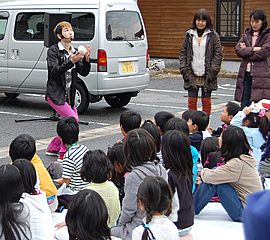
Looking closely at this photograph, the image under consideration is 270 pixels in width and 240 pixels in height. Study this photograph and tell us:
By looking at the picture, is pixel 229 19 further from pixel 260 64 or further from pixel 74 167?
pixel 74 167

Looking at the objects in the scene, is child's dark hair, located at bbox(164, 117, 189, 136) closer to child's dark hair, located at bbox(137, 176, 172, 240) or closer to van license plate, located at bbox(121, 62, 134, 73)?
child's dark hair, located at bbox(137, 176, 172, 240)

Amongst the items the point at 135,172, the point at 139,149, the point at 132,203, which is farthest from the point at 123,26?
the point at 132,203

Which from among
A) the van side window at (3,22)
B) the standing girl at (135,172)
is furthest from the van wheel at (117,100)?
the standing girl at (135,172)

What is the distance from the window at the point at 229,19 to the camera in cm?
2122

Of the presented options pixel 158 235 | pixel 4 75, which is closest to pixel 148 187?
pixel 158 235

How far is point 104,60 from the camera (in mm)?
10641

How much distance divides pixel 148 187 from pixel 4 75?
27.6ft

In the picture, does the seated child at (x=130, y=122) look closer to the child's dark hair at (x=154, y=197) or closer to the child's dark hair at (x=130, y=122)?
the child's dark hair at (x=130, y=122)

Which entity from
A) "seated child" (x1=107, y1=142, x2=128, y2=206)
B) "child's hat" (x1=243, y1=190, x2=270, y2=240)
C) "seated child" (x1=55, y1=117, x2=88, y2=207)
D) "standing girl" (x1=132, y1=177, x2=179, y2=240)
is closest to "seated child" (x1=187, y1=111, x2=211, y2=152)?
"seated child" (x1=55, y1=117, x2=88, y2=207)

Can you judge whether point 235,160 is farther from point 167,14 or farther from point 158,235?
point 167,14

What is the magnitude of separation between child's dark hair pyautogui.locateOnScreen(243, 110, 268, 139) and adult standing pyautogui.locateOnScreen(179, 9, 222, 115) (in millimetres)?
1976

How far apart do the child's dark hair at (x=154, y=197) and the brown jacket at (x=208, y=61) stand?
17.4 feet

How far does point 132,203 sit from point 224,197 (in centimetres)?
123

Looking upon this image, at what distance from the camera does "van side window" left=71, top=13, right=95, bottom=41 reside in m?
10.8
